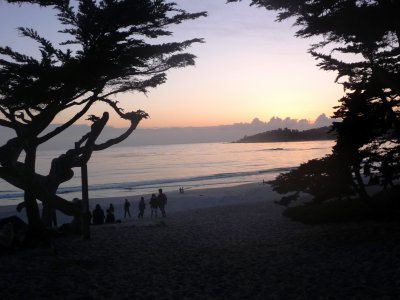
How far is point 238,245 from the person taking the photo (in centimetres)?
1088

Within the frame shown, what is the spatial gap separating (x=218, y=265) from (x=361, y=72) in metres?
5.42

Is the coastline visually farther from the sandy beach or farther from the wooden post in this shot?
the sandy beach

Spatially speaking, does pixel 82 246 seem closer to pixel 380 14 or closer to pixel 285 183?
pixel 285 183

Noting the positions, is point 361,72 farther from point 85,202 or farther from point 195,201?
point 195,201

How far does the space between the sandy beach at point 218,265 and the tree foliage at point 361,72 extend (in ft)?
5.68

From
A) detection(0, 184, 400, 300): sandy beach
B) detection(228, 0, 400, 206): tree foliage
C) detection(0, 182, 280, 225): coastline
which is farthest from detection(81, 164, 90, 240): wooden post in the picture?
detection(0, 182, 280, 225): coastline

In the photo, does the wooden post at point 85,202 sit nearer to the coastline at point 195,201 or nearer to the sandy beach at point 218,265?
the sandy beach at point 218,265

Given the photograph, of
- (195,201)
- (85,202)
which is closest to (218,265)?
(85,202)

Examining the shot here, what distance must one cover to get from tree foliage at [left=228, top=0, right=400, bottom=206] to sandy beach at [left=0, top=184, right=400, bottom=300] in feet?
5.68

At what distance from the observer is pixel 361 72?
30.4ft

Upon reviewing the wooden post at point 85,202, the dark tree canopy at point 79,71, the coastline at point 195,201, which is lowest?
the coastline at point 195,201

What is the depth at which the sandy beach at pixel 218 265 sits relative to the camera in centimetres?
681

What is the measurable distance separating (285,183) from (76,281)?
18.2ft

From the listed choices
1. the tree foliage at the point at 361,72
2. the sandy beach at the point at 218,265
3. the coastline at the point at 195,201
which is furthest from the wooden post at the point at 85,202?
the coastline at the point at 195,201
